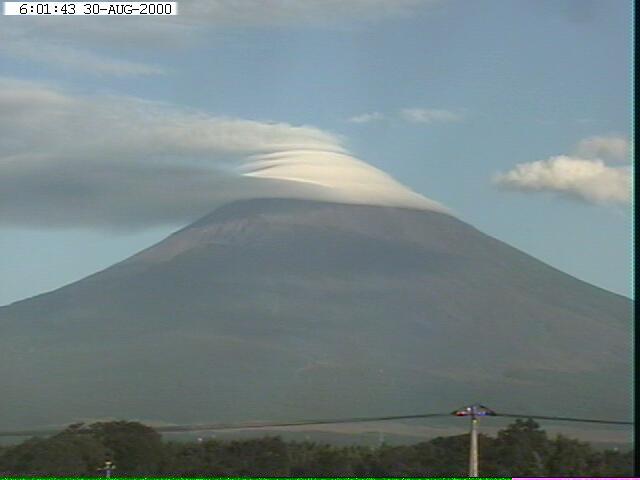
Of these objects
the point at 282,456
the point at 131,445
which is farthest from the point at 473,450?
the point at 131,445

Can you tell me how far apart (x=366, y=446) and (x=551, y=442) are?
996 mm

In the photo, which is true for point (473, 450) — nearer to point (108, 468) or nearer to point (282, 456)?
point (282, 456)

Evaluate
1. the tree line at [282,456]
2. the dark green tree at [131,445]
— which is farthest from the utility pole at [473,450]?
the dark green tree at [131,445]

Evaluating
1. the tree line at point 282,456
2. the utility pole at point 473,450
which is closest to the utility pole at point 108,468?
the tree line at point 282,456

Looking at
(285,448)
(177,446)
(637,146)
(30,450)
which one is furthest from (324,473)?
(637,146)

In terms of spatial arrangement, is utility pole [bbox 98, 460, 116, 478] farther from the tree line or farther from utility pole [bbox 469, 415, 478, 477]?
utility pole [bbox 469, 415, 478, 477]

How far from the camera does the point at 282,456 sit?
7.83m

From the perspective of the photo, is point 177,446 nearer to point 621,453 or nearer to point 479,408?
point 479,408

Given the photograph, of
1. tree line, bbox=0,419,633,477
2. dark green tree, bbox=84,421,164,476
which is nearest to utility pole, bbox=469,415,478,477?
tree line, bbox=0,419,633,477

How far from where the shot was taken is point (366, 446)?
7.83m

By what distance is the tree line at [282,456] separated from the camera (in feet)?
25.1

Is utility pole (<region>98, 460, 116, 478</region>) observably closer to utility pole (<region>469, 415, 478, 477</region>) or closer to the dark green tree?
the dark green tree

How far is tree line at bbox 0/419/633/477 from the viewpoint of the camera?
765cm

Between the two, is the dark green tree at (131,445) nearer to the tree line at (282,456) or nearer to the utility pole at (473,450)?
the tree line at (282,456)
